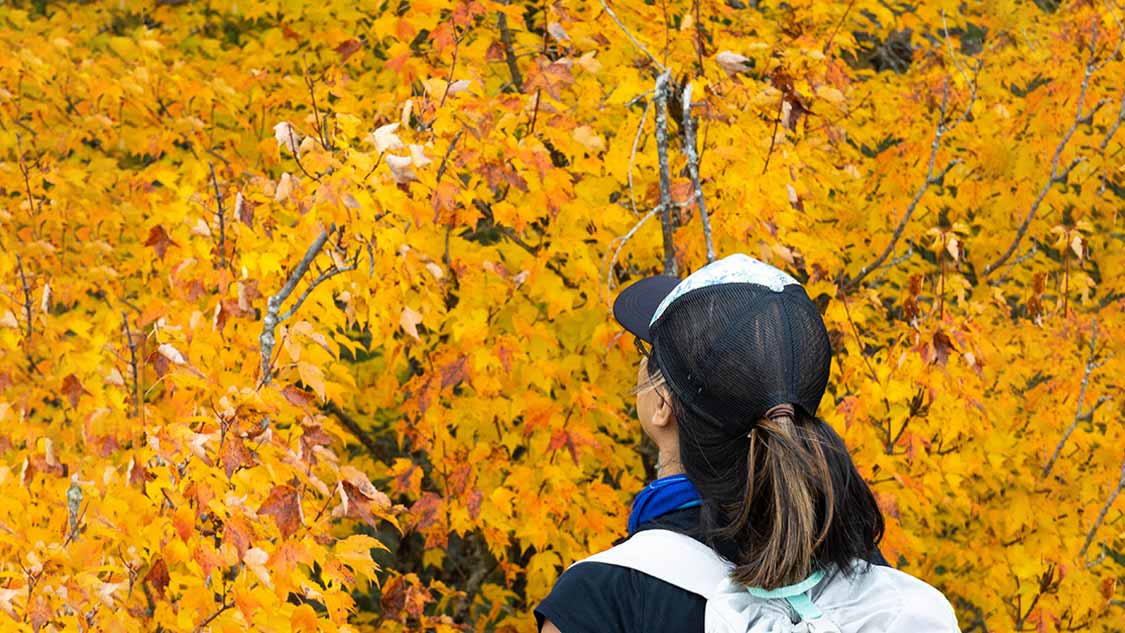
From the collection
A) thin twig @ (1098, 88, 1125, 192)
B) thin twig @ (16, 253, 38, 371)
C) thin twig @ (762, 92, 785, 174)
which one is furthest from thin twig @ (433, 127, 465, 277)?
thin twig @ (1098, 88, 1125, 192)

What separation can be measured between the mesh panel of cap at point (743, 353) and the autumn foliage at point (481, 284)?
148 cm

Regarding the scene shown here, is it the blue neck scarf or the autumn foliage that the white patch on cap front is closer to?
the blue neck scarf

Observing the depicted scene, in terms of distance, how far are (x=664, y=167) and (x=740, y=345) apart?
6.27ft

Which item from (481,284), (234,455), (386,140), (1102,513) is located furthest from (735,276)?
(1102,513)

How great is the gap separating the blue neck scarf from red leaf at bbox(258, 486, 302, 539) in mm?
1504

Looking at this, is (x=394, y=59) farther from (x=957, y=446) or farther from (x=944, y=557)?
(x=944, y=557)

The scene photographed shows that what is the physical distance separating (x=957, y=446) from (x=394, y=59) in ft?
9.65

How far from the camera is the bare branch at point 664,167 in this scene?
11.0 feet

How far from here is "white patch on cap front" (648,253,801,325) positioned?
5.36 ft

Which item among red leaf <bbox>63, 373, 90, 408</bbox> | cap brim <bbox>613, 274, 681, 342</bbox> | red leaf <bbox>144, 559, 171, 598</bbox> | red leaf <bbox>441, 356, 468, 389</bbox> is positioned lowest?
red leaf <bbox>63, 373, 90, 408</bbox>

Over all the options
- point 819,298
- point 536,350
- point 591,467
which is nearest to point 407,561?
point 591,467

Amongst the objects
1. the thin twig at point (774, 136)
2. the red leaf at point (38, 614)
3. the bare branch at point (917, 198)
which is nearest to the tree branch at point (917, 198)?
the bare branch at point (917, 198)

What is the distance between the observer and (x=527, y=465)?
445cm

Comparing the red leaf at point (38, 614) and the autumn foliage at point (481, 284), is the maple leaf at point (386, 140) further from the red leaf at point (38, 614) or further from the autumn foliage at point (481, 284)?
the red leaf at point (38, 614)
